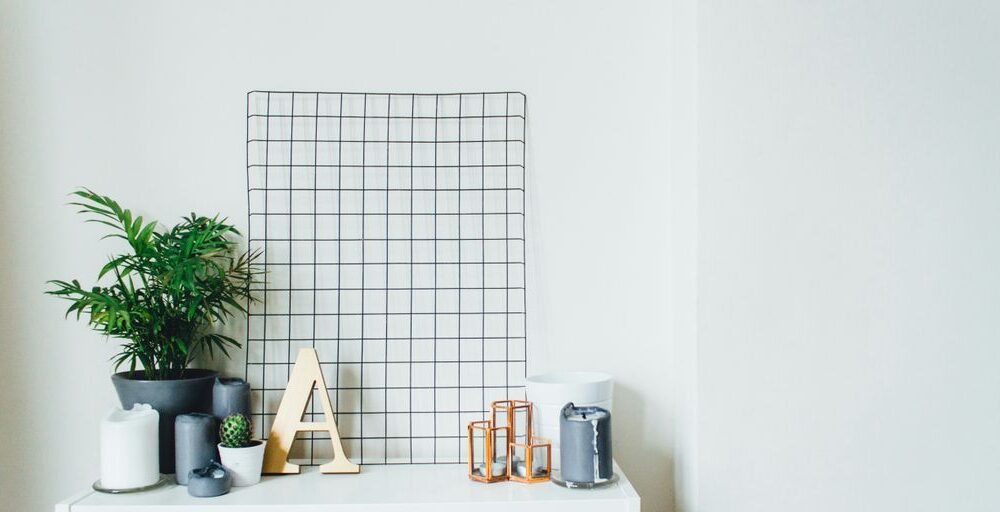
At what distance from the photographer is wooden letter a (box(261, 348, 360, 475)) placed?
5.17 feet

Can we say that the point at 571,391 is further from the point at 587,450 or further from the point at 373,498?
the point at 373,498

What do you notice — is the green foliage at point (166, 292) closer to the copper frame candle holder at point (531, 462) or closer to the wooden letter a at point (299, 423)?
the wooden letter a at point (299, 423)

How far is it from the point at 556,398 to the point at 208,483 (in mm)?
675

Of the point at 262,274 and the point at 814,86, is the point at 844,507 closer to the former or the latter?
the point at 814,86

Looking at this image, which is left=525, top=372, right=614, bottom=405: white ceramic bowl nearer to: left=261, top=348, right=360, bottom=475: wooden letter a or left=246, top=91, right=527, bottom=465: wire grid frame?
left=246, top=91, right=527, bottom=465: wire grid frame

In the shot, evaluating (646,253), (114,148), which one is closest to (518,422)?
(646,253)

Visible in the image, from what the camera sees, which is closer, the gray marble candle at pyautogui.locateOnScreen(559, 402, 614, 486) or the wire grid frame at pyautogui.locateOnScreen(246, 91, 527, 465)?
the gray marble candle at pyautogui.locateOnScreen(559, 402, 614, 486)

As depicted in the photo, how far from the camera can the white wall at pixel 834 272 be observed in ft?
5.16

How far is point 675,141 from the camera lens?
5.65ft

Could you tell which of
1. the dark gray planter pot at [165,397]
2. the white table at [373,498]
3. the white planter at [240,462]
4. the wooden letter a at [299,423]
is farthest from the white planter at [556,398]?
the dark gray planter pot at [165,397]

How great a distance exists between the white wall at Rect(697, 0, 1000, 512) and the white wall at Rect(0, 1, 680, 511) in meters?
0.21

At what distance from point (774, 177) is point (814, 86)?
202mm

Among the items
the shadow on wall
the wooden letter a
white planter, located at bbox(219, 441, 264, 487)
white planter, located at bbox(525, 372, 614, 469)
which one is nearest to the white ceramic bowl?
white planter, located at bbox(525, 372, 614, 469)

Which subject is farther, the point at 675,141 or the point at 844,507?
the point at 675,141
